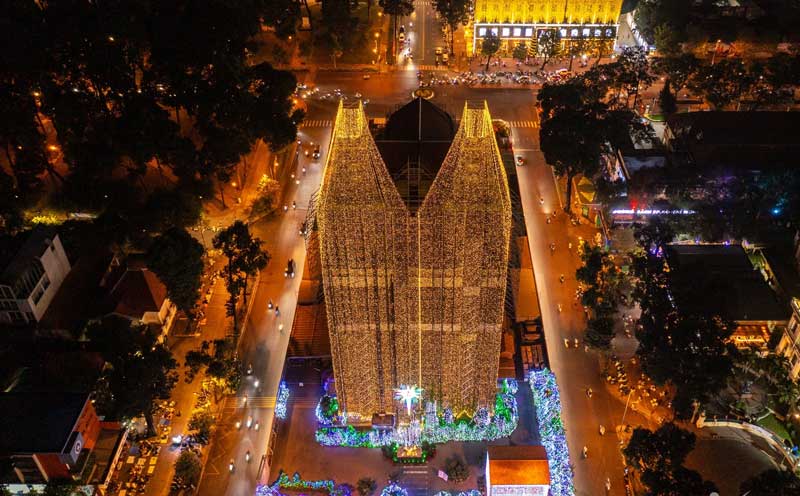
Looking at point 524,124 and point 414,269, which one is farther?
point 524,124

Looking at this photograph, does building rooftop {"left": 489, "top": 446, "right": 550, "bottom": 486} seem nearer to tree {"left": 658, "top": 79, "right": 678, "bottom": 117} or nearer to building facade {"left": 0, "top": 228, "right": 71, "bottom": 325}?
building facade {"left": 0, "top": 228, "right": 71, "bottom": 325}

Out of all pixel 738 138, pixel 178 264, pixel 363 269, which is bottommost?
pixel 363 269

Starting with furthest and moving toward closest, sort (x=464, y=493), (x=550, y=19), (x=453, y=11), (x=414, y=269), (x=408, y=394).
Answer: (x=453, y=11)
(x=550, y=19)
(x=408, y=394)
(x=464, y=493)
(x=414, y=269)

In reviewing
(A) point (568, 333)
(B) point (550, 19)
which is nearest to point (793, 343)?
(A) point (568, 333)

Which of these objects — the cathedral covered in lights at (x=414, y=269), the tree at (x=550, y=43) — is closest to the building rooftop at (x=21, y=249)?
the cathedral covered in lights at (x=414, y=269)

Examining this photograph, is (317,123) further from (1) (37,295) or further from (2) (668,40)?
(2) (668,40)

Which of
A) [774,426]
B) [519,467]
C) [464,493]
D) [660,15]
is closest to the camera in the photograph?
[519,467]

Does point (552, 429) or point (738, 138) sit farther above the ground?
point (738, 138)

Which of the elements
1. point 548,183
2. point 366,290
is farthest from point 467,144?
point 548,183

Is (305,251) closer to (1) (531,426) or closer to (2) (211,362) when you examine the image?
(2) (211,362)
